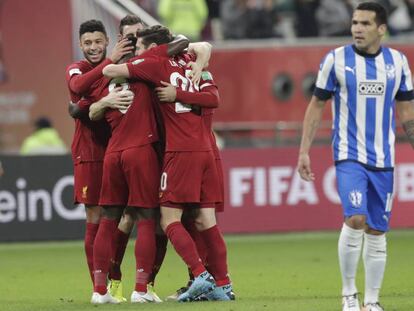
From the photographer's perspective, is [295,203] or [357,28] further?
[295,203]

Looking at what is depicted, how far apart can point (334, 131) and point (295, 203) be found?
9.37 metres

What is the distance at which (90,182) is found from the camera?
37.9 feet

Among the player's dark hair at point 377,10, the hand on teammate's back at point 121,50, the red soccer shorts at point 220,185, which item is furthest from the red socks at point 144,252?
the player's dark hair at point 377,10

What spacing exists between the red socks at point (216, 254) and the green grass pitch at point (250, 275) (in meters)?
0.33

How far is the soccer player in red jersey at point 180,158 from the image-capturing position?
10.8 m

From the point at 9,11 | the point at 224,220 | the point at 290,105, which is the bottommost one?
the point at 224,220

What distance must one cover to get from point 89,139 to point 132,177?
0.76m

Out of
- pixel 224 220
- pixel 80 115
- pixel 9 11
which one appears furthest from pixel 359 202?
pixel 9 11

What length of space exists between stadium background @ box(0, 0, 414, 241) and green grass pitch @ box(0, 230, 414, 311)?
13.8 inches

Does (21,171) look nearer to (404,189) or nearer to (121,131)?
(404,189)

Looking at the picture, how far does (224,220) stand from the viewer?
763 inches

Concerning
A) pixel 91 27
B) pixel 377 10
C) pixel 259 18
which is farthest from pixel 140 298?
pixel 259 18

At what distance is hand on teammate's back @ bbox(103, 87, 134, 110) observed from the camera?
11.0 m

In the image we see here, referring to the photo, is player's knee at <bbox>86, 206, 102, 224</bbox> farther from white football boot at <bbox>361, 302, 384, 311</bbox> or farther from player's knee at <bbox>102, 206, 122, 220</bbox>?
white football boot at <bbox>361, 302, 384, 311</bbox>
